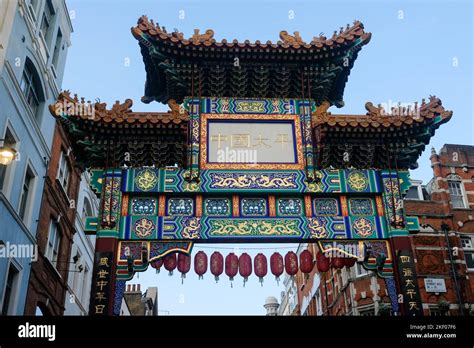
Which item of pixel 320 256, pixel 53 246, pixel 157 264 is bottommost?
pixel 157 264

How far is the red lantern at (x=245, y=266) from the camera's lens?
11.1 metres

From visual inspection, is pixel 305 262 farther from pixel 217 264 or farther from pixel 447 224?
pixel 447 224

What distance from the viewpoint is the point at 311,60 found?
12398mm

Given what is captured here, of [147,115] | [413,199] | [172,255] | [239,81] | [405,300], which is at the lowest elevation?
[405,300]

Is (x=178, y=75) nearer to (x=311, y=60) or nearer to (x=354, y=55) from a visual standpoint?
(x=311, y=60)

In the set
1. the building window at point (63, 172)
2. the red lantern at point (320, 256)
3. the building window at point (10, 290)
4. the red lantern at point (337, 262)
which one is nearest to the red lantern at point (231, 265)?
the red lantern at point (320, 256)

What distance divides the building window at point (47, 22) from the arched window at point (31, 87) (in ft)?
7.39

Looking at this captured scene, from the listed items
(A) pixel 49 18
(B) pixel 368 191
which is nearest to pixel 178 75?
(B) pixel 368 191

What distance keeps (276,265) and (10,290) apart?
908 centimetres

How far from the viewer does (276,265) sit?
11.2m

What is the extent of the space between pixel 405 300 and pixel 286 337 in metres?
3.67

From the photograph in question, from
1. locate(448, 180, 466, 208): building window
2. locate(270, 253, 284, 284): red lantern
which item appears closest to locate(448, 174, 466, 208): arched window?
locate(448, 180, 466, 208): building window

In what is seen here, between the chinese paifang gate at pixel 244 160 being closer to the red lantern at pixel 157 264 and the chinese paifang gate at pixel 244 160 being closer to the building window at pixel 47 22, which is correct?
the red lantern at pixel 157 264

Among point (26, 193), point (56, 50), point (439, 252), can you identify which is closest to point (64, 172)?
point (26, 193)
